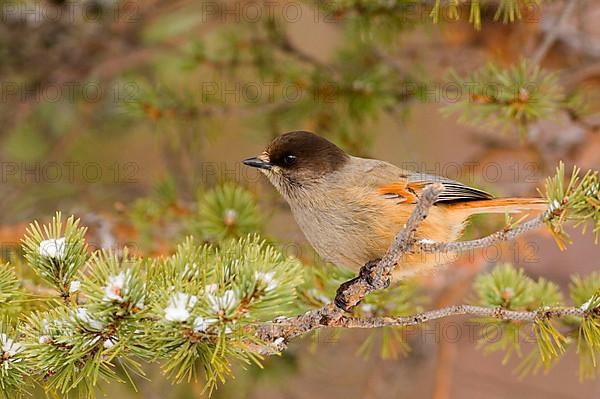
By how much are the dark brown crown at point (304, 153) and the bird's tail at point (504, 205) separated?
61 cm

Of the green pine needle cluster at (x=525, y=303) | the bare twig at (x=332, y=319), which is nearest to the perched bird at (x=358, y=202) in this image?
the green pine needle cluster at (x=525, y=303)

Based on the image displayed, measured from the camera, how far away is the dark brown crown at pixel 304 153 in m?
3.37

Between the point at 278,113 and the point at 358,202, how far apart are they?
1.40 metres

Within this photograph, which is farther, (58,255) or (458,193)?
(458,193)

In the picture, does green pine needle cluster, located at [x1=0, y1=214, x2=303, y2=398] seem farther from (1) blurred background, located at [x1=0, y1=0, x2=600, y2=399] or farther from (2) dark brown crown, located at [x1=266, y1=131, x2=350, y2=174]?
(2) dark brown crown, located at [x1=266, y1=131, x2=350, y2=174]

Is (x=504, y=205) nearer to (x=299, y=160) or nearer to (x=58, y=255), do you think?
(x=299, y=160)

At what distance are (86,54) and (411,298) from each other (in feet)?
9.10

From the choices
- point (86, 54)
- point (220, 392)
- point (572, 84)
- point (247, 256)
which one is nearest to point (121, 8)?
point (86, 54)

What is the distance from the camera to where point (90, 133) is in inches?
216

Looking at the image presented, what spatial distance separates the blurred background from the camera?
3619 mm

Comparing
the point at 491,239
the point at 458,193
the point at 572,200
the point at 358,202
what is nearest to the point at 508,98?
the point at 458,193

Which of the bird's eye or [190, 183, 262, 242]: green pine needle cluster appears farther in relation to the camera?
the bird's eye

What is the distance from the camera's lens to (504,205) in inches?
115

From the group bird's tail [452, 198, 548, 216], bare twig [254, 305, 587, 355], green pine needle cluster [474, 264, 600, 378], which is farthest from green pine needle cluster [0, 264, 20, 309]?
bird's tail [452, 198, 548, 216]
